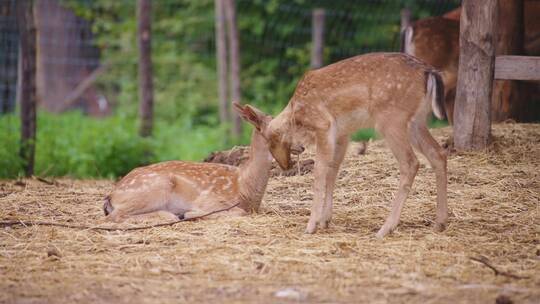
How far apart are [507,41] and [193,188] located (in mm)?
4148

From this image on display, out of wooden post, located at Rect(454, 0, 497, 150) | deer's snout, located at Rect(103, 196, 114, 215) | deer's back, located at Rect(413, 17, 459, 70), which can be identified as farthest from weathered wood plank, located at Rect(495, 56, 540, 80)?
deer's snout, located at Rect(103, 196, 114, 215)

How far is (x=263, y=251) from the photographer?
5922 millimetres

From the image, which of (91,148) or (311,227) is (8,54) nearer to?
(91,148)

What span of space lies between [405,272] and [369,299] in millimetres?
620

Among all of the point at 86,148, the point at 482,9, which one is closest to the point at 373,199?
the point at 482,9

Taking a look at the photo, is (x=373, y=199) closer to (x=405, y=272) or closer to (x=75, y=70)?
(x=405, y=272)

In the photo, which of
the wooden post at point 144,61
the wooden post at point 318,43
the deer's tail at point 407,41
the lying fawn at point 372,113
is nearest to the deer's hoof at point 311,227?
the lying fawn at point 372,113

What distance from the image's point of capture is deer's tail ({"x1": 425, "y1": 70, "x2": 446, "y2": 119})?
6.63 m

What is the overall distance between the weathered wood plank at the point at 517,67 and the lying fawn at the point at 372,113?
1.99 m

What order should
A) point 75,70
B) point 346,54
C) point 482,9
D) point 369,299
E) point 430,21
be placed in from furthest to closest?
point 75,70
point 346,54
point 430,21
point 482,9
point 369,299

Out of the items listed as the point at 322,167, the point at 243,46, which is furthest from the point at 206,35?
the point at 322,167

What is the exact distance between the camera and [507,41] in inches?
387

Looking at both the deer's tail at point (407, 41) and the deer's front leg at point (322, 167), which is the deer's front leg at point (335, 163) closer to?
the deer's front leg at point (322, 167)

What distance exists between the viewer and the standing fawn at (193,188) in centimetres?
733
